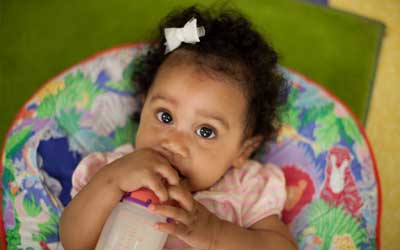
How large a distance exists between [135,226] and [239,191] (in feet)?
1.38

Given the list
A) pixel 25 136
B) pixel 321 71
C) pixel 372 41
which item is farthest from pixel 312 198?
pixel 25 136

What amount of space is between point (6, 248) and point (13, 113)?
0.42 m

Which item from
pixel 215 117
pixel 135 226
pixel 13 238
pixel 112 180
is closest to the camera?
pixel 135 226

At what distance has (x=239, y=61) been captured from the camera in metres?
1.20

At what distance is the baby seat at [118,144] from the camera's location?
1.29 metres

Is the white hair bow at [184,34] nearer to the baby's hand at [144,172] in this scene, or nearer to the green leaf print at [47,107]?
the baby's hand at [144,172]

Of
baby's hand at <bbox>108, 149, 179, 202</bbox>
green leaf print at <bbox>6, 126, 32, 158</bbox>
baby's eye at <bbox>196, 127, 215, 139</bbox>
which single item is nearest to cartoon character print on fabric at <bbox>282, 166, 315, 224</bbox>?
baby's eye at <bbox>196, 127, 215, 139</bbox>

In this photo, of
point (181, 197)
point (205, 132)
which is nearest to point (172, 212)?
point (181, 197)

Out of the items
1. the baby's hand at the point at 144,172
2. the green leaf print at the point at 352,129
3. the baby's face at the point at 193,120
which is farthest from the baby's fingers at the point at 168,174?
the green leaf print at the point at 352,129

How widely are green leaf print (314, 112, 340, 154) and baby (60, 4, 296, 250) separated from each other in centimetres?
17

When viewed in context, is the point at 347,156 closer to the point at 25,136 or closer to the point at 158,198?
the point at 158,198

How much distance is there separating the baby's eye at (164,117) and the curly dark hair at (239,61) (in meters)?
0.14

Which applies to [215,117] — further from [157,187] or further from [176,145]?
[157,187]

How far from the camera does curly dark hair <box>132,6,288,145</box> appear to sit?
1.18m
